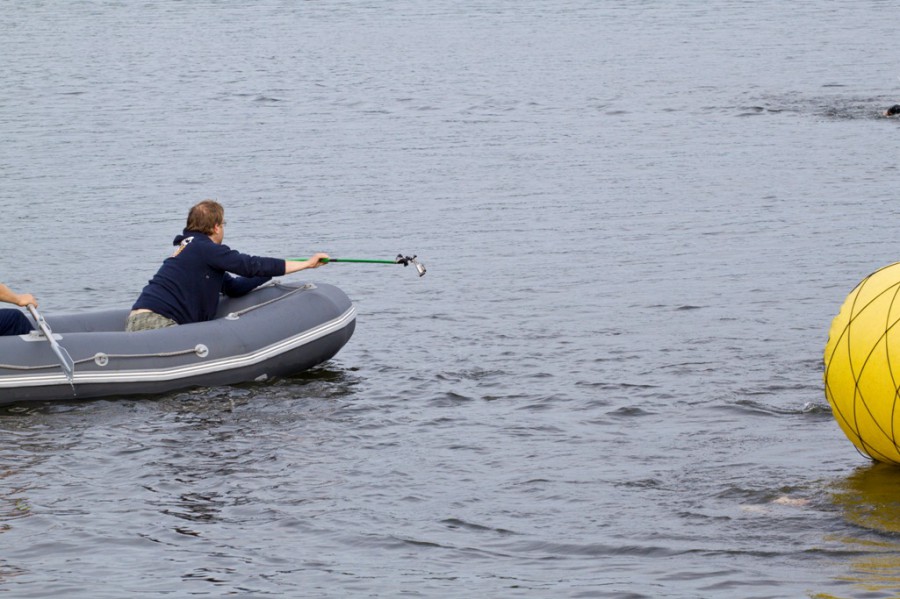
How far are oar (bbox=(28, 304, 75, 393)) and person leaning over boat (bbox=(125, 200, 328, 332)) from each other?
745 mm

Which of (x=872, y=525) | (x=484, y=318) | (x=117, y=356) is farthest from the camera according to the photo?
(x=484, y=318)

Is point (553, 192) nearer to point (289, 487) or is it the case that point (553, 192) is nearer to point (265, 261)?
point (265, 261)

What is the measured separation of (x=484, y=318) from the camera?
39.1ft

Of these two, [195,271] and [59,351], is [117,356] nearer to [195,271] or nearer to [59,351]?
[59,351]

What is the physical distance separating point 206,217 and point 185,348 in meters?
1.02

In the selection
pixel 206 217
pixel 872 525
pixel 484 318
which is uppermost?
pixel 206 217

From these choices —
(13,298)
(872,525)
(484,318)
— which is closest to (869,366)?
(872,525)

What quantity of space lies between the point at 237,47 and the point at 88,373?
23744 mm

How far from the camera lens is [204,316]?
10383 millimetres

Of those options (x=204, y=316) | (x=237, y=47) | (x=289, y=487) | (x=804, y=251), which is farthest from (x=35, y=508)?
(x=237, y=47)

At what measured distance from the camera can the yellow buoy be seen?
7.02 m

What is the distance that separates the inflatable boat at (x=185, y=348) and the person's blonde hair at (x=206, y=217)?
0.67m

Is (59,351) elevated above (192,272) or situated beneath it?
situated beneath

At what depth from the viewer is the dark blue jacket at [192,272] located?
10070 millimetres
